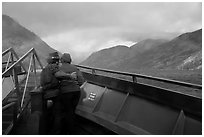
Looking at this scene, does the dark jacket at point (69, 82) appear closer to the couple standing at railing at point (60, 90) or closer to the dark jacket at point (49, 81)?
the couple standing at railing at point (60, 90)

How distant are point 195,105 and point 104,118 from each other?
177 centimetres

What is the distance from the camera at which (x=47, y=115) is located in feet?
13.7

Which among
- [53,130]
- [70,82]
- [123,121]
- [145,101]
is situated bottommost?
[53,130]

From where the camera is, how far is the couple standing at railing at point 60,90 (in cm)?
389

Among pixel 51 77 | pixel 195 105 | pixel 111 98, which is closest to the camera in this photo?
pixel 195 105

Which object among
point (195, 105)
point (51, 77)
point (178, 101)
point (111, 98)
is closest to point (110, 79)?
point (111, 98)

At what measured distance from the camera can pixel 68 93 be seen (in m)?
4.02

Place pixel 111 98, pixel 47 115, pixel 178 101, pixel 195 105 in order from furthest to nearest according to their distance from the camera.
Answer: pixel 111 98 < pixel 47 115 < pixel 178 101 < pixel 195 105

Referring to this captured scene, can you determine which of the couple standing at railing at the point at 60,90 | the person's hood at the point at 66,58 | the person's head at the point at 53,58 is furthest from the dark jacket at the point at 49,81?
the person's hood at the point at 66,58

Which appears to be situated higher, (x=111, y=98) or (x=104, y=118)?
(x=111, y=98)

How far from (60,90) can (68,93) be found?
0.47 feet

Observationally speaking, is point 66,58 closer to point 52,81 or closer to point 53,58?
point 53,58

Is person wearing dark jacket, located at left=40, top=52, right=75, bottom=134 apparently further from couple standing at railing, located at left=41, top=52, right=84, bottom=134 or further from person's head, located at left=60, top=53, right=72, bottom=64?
person's head, located at left=60, top=53, right=72, bottom=64

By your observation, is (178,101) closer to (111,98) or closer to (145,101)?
(145,101)
